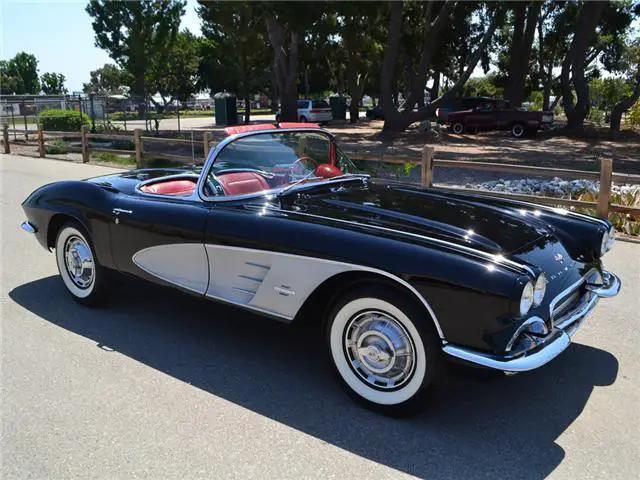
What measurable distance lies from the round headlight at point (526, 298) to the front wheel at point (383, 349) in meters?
0.44

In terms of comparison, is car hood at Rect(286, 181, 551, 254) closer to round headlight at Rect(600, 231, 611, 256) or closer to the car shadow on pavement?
round headlight at Rect(600, 231, 611, 256)

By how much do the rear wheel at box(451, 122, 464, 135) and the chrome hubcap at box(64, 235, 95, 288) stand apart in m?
23.8

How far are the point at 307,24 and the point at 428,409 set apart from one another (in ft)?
63.3

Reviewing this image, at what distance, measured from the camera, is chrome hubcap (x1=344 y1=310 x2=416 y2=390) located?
3.00 metres

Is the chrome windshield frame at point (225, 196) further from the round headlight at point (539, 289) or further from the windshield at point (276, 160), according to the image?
the round headlight at point (539, 289)

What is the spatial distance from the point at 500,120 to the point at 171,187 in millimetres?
22972

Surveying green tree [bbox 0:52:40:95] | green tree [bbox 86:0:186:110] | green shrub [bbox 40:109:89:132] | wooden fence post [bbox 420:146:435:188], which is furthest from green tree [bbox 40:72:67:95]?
wooden fence post [bbox 420:146:435:188]

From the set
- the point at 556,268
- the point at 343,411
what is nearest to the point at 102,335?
the point at 343,411

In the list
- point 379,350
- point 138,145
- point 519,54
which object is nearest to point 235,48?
point 519,54

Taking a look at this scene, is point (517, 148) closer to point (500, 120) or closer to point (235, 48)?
point (500, 120)

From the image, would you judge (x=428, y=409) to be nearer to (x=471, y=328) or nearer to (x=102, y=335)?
(x=471, y=328)

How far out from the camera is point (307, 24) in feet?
67.0

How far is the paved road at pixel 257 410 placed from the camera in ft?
8.91

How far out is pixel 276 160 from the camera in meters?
4.16
